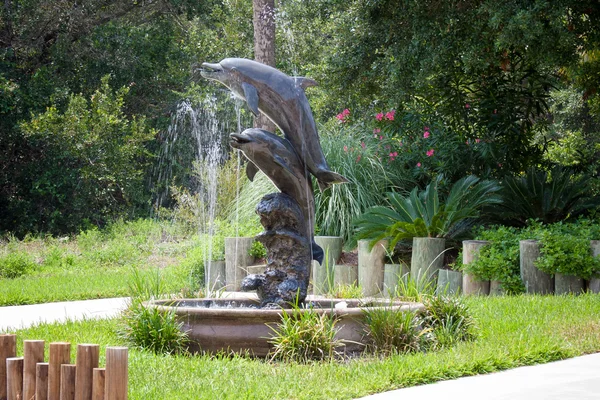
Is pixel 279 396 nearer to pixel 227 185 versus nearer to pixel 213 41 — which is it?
pixel 227 185

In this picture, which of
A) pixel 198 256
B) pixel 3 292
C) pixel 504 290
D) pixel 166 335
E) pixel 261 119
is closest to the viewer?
pixel 166 335

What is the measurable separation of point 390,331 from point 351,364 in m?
0.61

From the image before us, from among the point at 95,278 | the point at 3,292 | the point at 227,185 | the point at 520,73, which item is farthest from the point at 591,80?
the point at 3,292

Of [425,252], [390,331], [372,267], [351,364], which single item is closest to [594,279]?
[425,252]

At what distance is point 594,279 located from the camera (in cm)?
1002

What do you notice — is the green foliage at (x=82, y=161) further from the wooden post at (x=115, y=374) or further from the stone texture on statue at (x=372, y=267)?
the wooden post at (x=115, y=374)

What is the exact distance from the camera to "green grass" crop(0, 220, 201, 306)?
40.2 ft

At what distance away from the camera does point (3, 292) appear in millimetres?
11867

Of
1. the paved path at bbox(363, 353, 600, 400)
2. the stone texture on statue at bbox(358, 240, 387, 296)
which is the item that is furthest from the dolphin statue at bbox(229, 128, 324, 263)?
the stone texture on statue at bbox(358, 240, 387, 296)

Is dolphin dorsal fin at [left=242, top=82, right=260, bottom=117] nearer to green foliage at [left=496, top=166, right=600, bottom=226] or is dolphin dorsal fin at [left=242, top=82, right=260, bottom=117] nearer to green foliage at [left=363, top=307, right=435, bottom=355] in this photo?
green foliage at [left=363, top=307, right=435, bottom=355]

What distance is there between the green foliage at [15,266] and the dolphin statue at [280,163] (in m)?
8.61

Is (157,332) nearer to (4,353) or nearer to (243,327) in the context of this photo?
(243,327)

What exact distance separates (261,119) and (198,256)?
4019 millimetres

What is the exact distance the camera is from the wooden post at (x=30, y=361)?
457 centimetres
